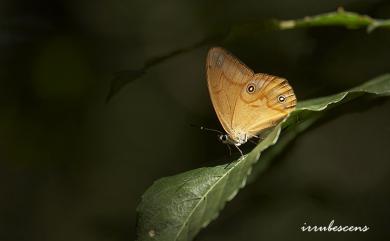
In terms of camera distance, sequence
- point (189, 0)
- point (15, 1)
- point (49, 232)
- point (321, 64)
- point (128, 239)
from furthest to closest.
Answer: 1. point (49, 232)
2. point (189, 0)
3. point (15, 1)
4. point (128, 239)
5. point (321, 64)

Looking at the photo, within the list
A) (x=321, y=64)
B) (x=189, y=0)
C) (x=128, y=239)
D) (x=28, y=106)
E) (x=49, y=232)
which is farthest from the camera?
(x=49, y=232)

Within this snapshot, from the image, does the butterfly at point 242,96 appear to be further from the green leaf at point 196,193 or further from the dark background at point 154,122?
the green leaf at point 196,193

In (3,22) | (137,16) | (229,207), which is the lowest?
(229,207)

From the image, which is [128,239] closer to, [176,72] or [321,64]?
[321,64]

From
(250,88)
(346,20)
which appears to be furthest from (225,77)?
(346,20)

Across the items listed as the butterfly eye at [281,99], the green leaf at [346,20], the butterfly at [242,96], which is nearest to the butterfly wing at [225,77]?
the butterfly at [242,96]

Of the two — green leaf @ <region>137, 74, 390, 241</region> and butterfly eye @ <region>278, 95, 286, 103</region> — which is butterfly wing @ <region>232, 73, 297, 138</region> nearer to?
butterfly eye @ <region>278, 95, 286, 103</region>

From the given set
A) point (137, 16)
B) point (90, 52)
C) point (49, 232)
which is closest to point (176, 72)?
point (137, 16)

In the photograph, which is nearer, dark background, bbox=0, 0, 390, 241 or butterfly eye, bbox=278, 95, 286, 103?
butterfly eye, bbox=278, 95, 286, 103

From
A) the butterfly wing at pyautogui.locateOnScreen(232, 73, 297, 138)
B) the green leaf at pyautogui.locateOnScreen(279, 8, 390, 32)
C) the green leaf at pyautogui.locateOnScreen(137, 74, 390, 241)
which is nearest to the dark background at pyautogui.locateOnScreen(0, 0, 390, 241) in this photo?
the butterfly wing at pyautogui.locateOnScreen(232, 73, 297, 138)
